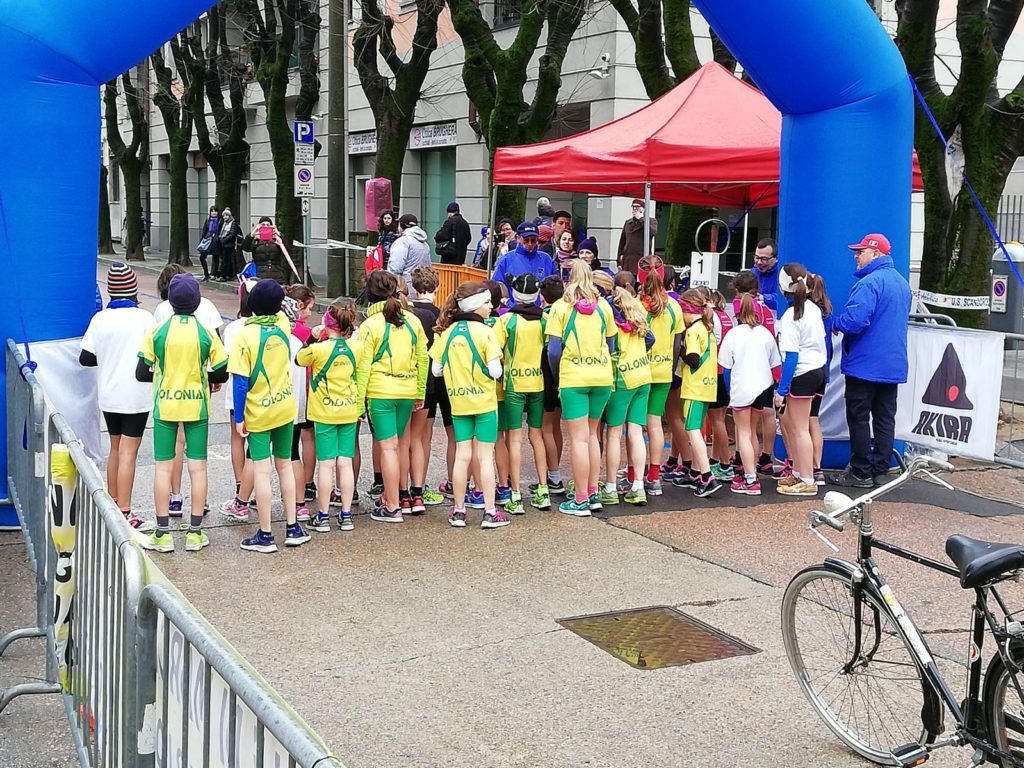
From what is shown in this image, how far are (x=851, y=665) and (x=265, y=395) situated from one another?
4009 millimetres

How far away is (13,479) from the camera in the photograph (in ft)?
22.6

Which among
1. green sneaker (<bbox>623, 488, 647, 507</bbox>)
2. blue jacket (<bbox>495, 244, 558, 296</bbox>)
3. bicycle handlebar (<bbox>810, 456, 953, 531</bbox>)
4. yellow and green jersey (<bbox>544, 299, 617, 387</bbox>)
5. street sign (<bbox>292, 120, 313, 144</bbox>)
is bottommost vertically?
green sneaker (<bbox>623, 488, 647, 507</bbox>)

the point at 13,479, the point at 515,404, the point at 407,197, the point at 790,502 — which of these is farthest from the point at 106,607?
the point at 407,197

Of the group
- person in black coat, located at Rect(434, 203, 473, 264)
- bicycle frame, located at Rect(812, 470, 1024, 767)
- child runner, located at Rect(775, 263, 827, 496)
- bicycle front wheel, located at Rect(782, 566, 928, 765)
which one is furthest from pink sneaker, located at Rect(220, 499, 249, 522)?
person in black coat, located at Rect(434, 203, 473, 264)

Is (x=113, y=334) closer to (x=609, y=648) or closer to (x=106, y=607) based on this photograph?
(x=609, y=648)

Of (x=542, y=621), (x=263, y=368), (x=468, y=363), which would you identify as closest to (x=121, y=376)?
(x=263, y=368)

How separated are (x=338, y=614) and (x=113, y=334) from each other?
100.0 inches

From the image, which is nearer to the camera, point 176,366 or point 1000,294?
point 176,366

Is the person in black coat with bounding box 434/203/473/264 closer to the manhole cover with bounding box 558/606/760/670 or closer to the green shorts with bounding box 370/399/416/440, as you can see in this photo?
the green shorts with bounding box 370/399/416/440

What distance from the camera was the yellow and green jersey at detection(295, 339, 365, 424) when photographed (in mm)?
7656

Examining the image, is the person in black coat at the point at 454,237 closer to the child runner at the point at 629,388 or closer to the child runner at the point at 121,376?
the child runner at the point at 629,388

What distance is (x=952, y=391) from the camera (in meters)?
9.17

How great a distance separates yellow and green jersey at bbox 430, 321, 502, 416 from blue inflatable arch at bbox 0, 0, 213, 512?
8.03ft

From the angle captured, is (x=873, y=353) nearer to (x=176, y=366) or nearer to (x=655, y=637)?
(x=655, y=637)
